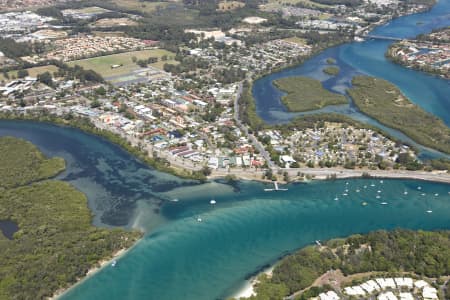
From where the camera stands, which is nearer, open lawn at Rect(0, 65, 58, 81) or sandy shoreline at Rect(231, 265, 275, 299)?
sandy shoreline at Rect(231, 265, 275, 299)

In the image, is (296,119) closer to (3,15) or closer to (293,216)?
(293,216)

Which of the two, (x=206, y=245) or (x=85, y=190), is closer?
(x=206, y=245)

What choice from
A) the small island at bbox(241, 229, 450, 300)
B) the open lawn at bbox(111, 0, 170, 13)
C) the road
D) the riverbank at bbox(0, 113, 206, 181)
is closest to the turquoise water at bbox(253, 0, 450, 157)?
the road

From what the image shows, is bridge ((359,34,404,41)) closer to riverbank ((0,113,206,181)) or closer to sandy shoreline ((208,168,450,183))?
sandy shoreline ((208,168,450,183))

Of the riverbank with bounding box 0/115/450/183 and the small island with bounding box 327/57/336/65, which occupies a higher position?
the small island with bounding box 327/57/336/65

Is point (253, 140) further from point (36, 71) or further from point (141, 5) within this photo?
point (141, 5)

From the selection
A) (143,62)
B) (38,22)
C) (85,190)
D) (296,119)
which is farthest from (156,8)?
(85,190)

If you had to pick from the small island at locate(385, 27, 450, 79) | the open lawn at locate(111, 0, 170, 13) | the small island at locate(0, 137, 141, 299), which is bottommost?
the small island at locate(0, 137, 141, 299)
